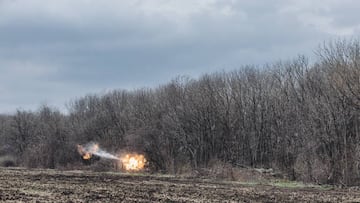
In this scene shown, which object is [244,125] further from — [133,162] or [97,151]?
[97,151]

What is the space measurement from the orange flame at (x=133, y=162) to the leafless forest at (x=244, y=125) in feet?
3.23

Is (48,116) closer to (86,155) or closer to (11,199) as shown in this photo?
(86,155)

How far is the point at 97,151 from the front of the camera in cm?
7275

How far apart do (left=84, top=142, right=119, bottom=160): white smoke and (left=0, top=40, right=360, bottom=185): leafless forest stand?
121 centimetres

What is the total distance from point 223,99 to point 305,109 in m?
15.2

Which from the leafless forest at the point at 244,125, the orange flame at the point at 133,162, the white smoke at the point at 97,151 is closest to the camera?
the leafless forest at the point at 244,125

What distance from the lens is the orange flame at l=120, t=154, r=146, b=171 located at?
185 ft

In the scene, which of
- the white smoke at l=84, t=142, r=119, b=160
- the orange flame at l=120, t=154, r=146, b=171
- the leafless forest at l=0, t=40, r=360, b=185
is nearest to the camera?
the leafless forest at l=0, t=40, r=360, b=185

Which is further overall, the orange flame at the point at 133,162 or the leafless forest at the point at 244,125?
the orange flame at the point at 133,162

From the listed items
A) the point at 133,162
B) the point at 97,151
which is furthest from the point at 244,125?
the point at 97,151

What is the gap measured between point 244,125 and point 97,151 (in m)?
21.7

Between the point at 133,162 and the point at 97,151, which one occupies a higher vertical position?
the point at 97,151

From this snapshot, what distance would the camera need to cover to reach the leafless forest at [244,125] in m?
39.0

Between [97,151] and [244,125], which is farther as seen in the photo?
[97,151]
